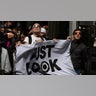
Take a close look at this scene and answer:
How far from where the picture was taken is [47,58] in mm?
10148

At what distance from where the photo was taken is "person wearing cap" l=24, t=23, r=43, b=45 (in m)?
10.1

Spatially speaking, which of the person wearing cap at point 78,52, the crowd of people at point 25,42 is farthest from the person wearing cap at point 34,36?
the person wearing cap at point 78,52

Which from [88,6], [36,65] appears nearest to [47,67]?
[36,65]

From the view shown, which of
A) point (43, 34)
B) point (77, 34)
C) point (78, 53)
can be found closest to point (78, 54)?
point (78, 53)

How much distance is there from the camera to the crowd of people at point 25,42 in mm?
10062

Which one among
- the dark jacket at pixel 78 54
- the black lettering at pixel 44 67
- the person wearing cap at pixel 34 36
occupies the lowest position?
the black lettering at pixel 44 67

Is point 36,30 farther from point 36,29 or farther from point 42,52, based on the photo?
point 42,52

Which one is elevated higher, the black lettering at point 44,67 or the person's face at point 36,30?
the person's face at point 36,30

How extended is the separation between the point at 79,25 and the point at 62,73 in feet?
2.14

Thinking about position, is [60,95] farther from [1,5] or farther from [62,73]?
[1,5]

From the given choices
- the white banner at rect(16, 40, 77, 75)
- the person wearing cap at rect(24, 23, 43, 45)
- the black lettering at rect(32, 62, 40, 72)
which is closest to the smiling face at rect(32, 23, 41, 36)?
the person wearing cap at rect(24, 23, 43, 45)

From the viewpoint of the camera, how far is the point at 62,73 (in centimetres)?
1009

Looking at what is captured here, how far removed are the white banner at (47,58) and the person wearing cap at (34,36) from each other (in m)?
0.06

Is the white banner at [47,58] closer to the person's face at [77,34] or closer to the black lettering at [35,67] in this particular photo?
the black lettering at [35,67]
